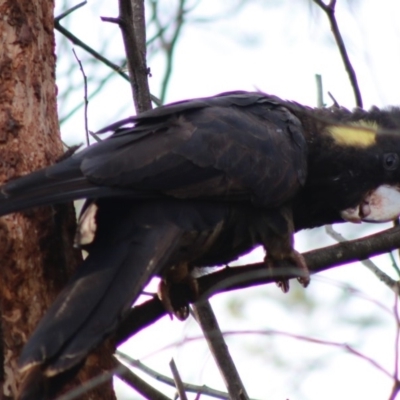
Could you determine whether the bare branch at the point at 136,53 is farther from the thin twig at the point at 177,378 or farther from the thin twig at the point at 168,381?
the thin twig at the point at 177,378

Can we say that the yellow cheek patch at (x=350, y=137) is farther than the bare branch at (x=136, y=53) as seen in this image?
Yes

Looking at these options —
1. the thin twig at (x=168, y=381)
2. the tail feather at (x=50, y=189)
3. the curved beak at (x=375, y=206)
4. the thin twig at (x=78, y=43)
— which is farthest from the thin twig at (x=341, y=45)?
the thin twig at (x=168, y=381)

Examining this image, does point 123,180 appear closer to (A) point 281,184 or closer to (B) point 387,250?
(A) point 281,184

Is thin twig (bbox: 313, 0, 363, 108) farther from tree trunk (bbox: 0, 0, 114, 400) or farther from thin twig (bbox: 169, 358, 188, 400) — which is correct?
thin twig (bbox: 169, 358, 188, 400)

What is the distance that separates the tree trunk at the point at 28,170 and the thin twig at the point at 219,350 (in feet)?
1.94

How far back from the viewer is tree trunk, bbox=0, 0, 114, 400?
8.61 ft

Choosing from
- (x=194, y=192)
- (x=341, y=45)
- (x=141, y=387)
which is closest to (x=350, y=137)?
(x=341, y=45)

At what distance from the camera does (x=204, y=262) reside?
348 cm

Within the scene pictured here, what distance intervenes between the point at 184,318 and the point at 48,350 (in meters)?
1.20

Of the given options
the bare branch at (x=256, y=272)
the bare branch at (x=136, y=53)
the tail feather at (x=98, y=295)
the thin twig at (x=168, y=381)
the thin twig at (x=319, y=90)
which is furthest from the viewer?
the thin twig at (x=319, y=90)

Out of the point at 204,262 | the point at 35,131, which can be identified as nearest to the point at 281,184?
the point at 204,262

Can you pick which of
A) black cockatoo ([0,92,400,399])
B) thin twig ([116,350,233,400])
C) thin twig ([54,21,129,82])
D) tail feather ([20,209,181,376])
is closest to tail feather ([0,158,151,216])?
black cockatoo ([0,92,400,399])

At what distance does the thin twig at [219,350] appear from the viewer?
126 inches

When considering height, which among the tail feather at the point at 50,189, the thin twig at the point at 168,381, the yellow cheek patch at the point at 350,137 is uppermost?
the yellow cheek patch at the point at 350,137
